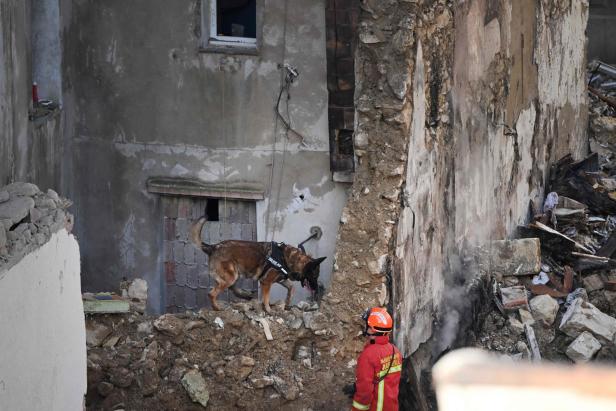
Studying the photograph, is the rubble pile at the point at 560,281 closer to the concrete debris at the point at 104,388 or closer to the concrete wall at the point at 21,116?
the concrete debris at the point at 104,388

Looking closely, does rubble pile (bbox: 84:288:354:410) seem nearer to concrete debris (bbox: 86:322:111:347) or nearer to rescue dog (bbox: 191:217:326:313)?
concrete debris (bbox: 86:322:111:347)

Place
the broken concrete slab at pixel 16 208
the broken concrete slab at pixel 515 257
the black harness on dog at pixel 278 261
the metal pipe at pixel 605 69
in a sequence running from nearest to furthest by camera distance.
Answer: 1. the broken concrete slab at pixel 16 208
2. the black harness on dog at pixel 278 261
3. the broken concrete slab at pixel 515 257
4. the metal pipe at pixel 605 69

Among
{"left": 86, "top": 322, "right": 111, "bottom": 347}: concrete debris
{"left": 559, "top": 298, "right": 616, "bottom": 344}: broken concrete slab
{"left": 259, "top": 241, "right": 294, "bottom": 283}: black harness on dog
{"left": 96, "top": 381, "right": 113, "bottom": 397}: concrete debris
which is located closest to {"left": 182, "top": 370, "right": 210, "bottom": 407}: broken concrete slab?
{"left": 96, "top": 381, "right": 113, "bottom": 397}: concrete debris

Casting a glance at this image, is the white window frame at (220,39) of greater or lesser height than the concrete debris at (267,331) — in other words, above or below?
above

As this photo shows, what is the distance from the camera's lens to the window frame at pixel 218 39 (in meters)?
12.7

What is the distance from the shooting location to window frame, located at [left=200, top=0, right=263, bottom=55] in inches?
500

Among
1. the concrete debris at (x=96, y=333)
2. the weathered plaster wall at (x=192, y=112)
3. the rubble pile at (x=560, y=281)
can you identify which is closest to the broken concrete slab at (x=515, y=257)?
the rubble pile at (x=560, y=281)

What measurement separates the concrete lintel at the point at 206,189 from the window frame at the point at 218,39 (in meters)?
1.45

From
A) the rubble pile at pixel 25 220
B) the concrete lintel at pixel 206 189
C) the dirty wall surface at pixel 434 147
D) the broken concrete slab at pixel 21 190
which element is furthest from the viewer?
the concrete lintel at pixel 206 189

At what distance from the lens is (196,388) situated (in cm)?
996

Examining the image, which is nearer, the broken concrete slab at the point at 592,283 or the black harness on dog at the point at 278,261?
the black harness on dog at the point at 278,261

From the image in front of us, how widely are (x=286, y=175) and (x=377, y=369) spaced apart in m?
4.61

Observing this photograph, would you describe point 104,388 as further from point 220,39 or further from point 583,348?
point 583,348

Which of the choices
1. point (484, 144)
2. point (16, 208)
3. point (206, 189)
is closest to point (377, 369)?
point (16, 208)
